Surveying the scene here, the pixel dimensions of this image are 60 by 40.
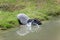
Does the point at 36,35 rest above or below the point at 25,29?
above

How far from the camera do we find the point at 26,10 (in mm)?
25047

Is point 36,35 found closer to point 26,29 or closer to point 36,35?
point 36,35

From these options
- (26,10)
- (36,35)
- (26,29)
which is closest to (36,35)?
(36,35)

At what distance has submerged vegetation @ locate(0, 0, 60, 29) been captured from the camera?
62.5 feet

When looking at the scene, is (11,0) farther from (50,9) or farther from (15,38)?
(15,38)

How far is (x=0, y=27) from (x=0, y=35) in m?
1.76

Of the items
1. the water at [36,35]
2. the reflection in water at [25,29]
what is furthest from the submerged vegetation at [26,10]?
the water at [36,35]

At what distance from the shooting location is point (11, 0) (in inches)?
1203

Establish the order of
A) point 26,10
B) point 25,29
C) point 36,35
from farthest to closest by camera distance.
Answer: point 26,10 → point 25,29 → point 36,35

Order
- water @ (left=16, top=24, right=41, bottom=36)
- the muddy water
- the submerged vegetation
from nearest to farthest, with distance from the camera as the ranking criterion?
the muddy water, water @ (left=16, top=24, right=41, bottom=36), the submerged vegetation

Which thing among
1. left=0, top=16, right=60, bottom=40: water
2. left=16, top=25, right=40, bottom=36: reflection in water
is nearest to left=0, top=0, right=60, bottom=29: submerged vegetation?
left=16, top=25, right=40, bottom=36: reflection in water

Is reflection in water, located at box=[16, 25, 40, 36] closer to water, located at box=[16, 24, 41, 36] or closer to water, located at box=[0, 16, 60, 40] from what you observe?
water, located at box=[16, 24, 41, 36]

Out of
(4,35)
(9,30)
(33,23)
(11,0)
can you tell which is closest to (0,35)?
(4,35)

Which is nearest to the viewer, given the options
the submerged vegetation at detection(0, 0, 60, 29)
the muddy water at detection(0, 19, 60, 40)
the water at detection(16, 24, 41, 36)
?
the muddy water at detection(0, 19, 60, 40)
